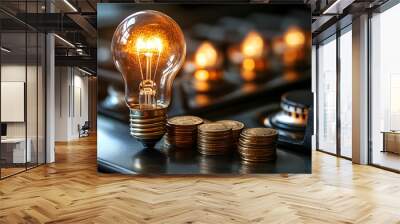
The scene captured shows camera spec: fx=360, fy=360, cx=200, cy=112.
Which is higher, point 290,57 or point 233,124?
point 290,57

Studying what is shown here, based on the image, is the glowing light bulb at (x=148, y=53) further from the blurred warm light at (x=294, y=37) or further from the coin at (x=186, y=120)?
the blurred warm light at (x=294, y=37)

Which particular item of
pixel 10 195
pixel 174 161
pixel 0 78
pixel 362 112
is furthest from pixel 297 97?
pixel 0 78

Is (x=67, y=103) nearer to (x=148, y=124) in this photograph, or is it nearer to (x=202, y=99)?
(x=202, y=99)

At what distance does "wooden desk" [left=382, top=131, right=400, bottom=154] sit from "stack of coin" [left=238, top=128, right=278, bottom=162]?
2.79m

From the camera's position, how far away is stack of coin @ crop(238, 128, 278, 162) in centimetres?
451

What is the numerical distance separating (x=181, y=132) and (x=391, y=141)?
4.05 m

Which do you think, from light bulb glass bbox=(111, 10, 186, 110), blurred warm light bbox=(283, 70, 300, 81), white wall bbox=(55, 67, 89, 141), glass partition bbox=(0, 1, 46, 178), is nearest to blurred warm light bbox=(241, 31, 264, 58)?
blurred warm light bbox=(283, 70, 300, 81)

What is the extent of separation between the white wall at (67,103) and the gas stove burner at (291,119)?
10.8m

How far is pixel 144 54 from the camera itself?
10.5 feet

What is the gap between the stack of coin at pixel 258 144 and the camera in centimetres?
451

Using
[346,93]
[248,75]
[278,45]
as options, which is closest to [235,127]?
[248,75]

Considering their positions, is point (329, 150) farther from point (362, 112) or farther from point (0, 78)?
point (0, 78)

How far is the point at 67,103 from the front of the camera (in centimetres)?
1377

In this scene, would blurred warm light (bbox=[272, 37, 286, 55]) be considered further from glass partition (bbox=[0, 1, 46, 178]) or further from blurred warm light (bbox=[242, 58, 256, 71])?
glass partition (bbox=[0, 1, 46, 178])
